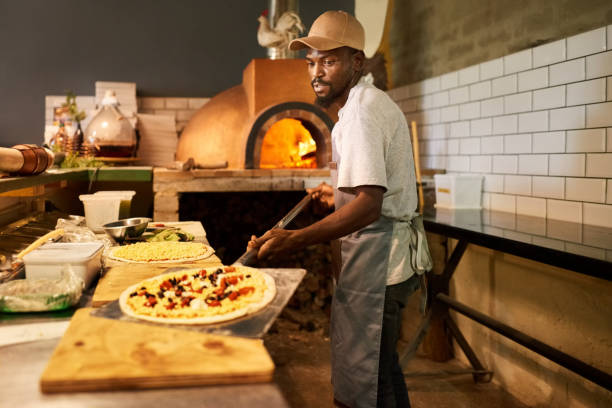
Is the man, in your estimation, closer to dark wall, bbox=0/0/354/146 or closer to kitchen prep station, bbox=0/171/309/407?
kitchen prep station, bbox=0/171/309/407

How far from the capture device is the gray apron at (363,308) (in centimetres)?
201

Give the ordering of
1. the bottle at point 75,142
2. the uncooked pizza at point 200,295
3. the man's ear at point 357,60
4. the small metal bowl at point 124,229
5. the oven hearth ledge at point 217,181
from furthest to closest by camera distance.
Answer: the bottle at point 75,142
the oven hearth ledge at point 217,181
the small metal bowl at point 124,229
the man's ear at point 357,60
the uncooked pizza at point 200,295

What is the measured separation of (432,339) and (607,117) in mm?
1933

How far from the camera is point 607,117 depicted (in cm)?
282

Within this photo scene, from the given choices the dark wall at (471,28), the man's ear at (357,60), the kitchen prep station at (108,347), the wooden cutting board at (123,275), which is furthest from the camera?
the dark wall at (471,28)

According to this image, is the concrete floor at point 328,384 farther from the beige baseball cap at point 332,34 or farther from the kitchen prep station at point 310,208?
the beige baseball cap at point 332,34

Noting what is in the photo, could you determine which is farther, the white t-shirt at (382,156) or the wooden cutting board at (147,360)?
the white t-shirt at (382,156)

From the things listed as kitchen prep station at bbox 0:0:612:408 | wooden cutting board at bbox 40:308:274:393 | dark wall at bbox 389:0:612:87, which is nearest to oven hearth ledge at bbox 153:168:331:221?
kitchen prep station at bbox 0:0:612:408

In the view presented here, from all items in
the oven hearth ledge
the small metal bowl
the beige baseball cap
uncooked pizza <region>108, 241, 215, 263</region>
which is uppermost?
the beige baseball cap

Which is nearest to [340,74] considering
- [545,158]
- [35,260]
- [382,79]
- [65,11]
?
[35,260]

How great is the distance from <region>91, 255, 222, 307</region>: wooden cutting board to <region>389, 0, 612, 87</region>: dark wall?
2.59 metres

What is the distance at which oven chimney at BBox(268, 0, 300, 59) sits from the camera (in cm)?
493

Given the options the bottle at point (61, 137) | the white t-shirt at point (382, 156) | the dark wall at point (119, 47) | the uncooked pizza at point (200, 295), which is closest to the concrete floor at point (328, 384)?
the white t-shirt at point (382, 156)

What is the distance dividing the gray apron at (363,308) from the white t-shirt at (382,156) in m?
0.05
